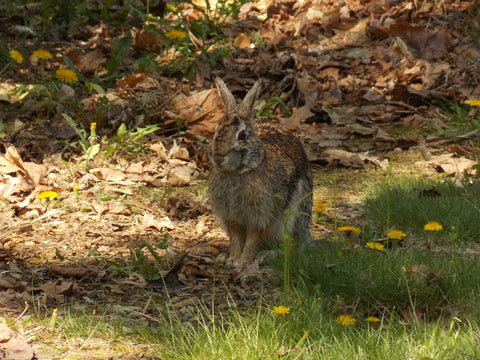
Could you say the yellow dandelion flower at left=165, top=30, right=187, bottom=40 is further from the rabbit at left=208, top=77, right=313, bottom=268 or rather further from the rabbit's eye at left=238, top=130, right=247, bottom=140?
the rabbit's eye at left=238, top=130, right=247, bottom=140

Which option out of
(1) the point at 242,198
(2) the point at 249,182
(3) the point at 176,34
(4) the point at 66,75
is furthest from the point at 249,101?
(3) the point at 176,34

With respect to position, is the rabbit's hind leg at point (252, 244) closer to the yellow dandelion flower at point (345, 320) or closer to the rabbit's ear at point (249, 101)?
the rabbit's ear at point (249, 101)

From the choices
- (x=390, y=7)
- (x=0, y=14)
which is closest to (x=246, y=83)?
(x=390, y=7)

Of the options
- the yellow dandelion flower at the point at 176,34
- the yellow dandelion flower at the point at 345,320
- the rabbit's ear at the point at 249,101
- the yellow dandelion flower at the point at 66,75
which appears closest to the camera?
the yellow dandelion flower at the point at 345,320

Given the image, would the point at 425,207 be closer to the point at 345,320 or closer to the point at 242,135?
the point at 242,135

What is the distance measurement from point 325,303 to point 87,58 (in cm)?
604

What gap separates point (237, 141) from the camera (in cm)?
423

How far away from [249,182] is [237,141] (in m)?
0.38

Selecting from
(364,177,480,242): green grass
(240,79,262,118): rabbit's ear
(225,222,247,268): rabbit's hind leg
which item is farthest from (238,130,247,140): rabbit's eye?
(364,177,480,242): green grass

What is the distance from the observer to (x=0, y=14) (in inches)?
384

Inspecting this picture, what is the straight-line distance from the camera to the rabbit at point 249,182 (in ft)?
13.9

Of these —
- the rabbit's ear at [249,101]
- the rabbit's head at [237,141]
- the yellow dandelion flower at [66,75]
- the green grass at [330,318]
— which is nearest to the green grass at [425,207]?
the green grass at [330,318]

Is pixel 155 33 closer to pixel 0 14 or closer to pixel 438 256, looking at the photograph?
pixel 0 14

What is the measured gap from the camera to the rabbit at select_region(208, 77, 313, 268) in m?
4.25
